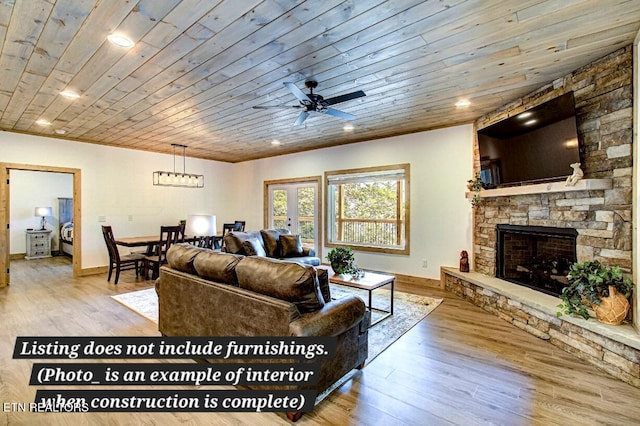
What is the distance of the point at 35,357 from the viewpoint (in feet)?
9.18

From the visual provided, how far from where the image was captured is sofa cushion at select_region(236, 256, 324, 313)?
199 centimetres

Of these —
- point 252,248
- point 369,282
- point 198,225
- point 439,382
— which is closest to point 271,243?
point 252,248

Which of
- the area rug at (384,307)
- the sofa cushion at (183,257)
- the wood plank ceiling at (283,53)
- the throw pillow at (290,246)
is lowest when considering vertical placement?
the area rug at (384,307)

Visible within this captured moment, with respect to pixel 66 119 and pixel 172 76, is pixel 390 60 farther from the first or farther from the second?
pixel 66 119

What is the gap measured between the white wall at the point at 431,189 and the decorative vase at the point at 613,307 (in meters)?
2.25

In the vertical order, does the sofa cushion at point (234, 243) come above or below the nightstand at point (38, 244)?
above

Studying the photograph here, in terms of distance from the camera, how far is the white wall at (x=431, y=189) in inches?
194

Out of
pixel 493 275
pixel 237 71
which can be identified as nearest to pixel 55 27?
pixel 237 71

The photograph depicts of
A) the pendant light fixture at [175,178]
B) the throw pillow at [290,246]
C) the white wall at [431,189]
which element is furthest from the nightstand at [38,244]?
the white wall at [431,189]

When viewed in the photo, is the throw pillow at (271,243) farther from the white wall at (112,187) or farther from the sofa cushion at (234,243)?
the white wall at (112,187)

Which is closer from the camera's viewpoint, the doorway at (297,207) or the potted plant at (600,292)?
the potted plant at (600,292)

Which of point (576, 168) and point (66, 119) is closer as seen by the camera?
point (576, 168)

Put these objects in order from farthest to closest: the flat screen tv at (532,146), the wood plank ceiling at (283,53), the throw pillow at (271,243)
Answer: the throw pillow at (271,243) → the flat screen tv at (532,146) → the wood plank ceiling at (283,53)

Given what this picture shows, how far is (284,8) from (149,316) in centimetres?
360
